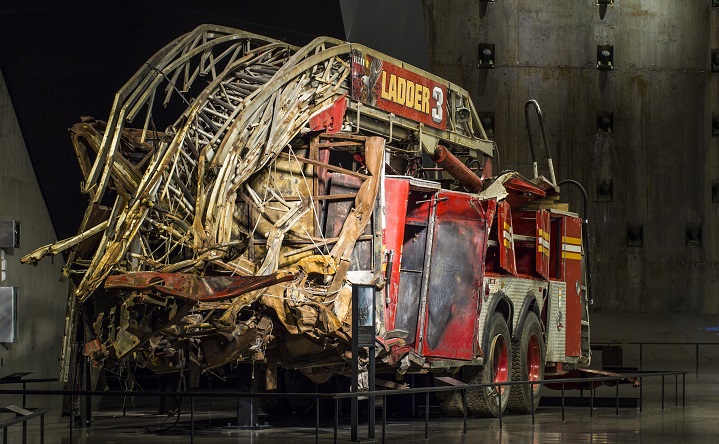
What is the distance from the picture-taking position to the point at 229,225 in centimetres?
1747

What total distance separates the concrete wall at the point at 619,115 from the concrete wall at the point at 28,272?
757 inches

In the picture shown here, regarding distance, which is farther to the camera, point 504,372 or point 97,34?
point 97,34

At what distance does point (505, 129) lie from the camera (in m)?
46.4

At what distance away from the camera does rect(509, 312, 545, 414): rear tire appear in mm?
21984

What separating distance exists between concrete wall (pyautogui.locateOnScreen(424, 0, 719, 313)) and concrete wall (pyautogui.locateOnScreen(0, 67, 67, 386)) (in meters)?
19.2

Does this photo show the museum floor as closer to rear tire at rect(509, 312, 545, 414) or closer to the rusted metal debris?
rear tire at rect(509, 312, 545, 414)

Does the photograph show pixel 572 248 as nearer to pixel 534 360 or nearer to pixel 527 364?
pixel 534 360

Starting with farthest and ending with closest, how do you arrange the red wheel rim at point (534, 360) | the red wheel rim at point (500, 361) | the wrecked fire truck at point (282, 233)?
the red wheel rim at point (534, 360) < the red wheel rim at point (500, 361) < the wrecked fire truck at point (282, 233)

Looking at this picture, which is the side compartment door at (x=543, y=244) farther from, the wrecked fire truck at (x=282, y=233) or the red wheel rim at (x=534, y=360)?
the wrecked fire truck at (x=282, y=233)

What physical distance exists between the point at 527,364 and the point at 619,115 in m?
24.5

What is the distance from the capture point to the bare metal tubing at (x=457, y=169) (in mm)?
21531

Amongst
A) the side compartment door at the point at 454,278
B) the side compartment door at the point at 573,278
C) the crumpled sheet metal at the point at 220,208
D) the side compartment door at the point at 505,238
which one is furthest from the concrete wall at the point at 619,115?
the crumpled sheet metal at the point at 220,208

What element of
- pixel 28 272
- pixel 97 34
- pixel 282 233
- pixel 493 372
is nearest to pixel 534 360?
pixel 493 372

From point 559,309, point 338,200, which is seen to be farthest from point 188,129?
point 559,309
